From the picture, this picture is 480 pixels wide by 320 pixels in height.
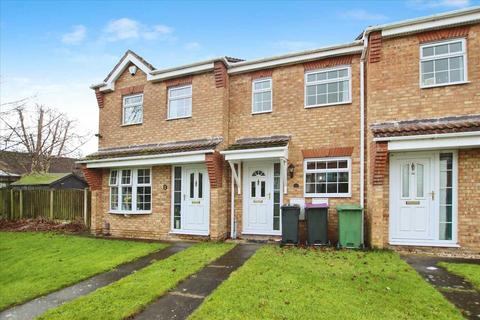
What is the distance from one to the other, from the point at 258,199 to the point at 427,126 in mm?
4945

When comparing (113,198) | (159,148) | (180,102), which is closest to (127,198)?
(113,198)

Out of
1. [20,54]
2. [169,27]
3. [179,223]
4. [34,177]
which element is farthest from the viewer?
[34,177]

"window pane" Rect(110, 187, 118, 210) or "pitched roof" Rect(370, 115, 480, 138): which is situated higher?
"pitched roof" Rect(370, 115, 480, 138)

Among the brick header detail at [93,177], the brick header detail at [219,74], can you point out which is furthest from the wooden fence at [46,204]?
the brick header detail at [219,74]

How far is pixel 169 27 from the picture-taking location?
11219 mm

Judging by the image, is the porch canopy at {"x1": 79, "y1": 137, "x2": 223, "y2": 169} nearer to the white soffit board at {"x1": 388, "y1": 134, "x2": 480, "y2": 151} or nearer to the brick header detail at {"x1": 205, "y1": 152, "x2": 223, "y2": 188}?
the brick header detail at {"x1": 205, "y1": 152, "x2": 223, "y2": 188}

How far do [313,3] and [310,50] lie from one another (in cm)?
227

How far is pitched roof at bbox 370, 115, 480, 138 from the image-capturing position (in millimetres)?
6387

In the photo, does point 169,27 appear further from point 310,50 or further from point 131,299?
point 131,299

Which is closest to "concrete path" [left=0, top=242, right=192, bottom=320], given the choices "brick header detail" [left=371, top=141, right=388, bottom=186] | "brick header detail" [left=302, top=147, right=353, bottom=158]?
"brick header detail" [left=302, top=147, right=353, bottom=158]

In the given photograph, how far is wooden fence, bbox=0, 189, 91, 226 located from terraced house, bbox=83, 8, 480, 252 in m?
2.88

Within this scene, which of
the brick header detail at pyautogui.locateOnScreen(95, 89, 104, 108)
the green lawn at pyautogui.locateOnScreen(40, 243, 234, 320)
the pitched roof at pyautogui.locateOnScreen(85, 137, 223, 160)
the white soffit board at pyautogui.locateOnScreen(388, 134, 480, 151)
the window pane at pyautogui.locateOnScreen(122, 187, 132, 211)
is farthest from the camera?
the brick header detail at pyautogui.locateOnScreen(95, 89, 104, 108)

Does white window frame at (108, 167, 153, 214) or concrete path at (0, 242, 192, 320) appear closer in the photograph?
concrete path at (0, 242, 192, 320)

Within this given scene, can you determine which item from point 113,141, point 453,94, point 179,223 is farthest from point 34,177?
point 453,94
